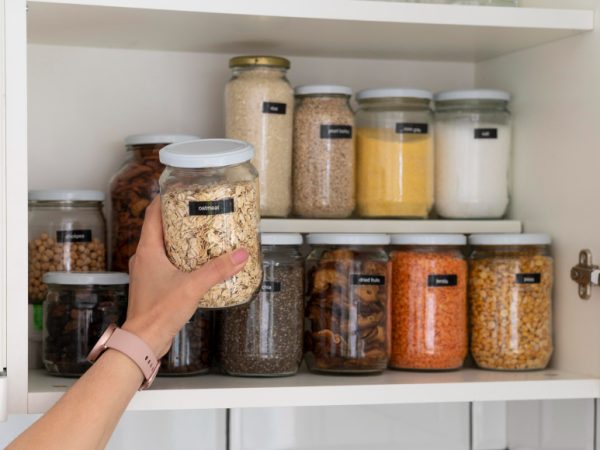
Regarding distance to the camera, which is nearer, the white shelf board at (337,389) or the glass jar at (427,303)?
the white shelf board at (337,389)

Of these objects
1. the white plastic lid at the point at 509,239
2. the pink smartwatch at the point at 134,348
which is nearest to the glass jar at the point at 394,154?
the white plastic lid at the point at 509,239

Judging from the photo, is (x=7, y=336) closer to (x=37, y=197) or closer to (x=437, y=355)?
(x=37, y=197)

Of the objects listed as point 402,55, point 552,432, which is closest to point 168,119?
point 402,55

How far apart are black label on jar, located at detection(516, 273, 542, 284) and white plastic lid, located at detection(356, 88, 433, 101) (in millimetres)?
320

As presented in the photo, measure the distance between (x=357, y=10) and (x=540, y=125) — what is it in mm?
405

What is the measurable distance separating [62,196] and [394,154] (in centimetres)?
51

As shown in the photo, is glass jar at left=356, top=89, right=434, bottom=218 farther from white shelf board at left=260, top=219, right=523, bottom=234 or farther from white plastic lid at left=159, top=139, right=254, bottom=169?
white plastic lid at left=159, top=139, right=254, bottom=169

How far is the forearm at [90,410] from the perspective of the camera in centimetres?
101

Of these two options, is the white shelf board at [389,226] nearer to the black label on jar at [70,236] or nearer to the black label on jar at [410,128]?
the black label on jar at [410,128]

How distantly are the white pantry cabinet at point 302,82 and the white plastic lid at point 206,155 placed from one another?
19 cm

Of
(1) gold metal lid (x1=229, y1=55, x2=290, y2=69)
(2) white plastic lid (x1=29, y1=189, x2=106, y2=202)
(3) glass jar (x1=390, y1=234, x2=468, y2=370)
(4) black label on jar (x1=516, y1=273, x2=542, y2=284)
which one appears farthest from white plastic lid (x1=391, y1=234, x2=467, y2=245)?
(2) white plastic lid (x1=29, y1=189, x2=106, y2=202)

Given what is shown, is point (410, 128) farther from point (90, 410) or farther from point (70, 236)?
point (90, 410)

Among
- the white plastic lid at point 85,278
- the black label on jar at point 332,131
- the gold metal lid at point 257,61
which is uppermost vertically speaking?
the gold metal lid at point 257,61

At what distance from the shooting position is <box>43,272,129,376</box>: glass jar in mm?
1305
